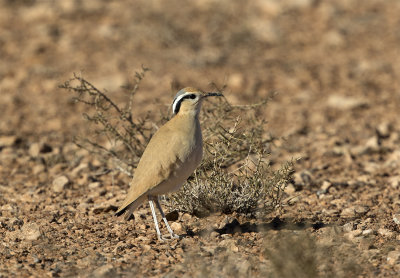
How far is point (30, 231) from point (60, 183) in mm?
1438

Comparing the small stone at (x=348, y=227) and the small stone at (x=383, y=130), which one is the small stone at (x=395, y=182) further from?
the small stone at (x=383, y=130)

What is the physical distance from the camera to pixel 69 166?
7668mm

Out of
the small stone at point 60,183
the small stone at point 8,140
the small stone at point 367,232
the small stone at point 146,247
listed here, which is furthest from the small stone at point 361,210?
the small stone at point 8,140

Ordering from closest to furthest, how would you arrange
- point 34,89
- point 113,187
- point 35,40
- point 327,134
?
1. point 113,187
2. point 327,134
3. point 34,89
4. point 35,40

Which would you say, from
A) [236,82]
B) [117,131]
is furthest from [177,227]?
[236,82]

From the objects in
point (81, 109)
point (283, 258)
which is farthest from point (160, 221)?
point (81, 109)

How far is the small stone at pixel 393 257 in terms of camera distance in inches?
186

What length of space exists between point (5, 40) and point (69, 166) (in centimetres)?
509

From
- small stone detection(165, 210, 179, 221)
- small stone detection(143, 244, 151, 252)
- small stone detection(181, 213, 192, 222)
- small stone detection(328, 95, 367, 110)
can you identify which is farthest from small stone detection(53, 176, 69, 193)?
small stone detection(328, 95, 367, 110)

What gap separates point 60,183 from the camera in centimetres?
690

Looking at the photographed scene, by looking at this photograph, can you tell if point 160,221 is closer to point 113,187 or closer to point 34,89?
point 113,187

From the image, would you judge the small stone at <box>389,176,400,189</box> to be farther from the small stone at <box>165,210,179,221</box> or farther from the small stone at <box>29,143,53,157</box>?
the small stone at <box>29,143,53,157</box>

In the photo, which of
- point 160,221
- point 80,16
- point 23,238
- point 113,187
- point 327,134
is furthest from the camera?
point 80,16

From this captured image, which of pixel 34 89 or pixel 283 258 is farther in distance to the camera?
pixel 34 89
